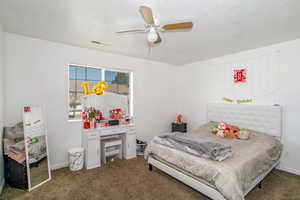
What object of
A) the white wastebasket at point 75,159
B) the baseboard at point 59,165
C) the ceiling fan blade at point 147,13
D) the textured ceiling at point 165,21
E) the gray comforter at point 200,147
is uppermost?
the textured ceiling at point 165,21

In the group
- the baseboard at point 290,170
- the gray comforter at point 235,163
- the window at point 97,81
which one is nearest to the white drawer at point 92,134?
the window at point 97,81

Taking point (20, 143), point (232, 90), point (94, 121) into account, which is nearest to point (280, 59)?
point (232, 90)

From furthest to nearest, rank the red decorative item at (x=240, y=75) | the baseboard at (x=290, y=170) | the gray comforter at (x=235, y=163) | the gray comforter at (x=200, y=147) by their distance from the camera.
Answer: the red decorative item at (x=240, y=75), the baseboard at (x=290, y=170), the gray comforter at (x=200, y=147), the gray comforter at (x=235, y=163)

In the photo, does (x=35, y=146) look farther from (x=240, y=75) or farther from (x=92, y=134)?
(x=240, y=75)

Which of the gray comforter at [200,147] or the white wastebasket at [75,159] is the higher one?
the gray comforter at [200,147]

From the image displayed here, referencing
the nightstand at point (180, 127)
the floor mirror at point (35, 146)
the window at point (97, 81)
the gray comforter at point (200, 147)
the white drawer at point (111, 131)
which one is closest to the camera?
the gray comforter at point (200, 147)

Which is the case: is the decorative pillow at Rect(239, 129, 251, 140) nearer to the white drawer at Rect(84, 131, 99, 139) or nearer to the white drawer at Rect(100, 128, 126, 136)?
the white drawer at Rect(100, 128, 126, 136)

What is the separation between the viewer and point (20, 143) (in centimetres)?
236

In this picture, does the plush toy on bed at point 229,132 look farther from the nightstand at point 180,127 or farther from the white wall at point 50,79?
the white wall at point 50,79

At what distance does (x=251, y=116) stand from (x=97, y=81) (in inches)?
145

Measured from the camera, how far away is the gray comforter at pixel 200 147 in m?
2.03

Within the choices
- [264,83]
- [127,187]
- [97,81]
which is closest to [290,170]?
[264,83]

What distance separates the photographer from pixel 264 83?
317 cm

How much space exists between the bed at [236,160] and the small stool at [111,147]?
3.03 ft
